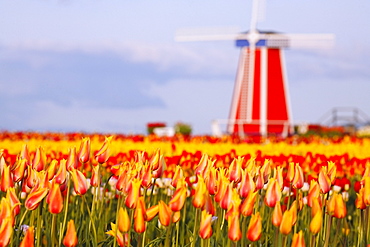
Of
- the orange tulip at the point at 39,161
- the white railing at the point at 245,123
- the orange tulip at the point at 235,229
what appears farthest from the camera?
the white railing at the point at 245,123

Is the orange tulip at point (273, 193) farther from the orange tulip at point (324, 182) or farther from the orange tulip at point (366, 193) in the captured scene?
the orange tulip at point (366, 193)

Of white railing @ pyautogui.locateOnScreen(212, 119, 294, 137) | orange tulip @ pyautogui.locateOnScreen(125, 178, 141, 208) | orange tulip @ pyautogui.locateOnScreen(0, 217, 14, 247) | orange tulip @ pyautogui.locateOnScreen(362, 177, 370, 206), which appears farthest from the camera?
white railing @ pyautogui.locateOnScreen(212, 119, 294, 137)

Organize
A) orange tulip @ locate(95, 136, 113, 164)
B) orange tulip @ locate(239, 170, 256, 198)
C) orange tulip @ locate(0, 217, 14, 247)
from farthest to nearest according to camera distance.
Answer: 1. orange tulip @ locate(95, 136, 113, 164)
2. orange tulip @ locate(239, 170, 256, 198)
3. orange tulip @ locate(0, 217, 14, 247)

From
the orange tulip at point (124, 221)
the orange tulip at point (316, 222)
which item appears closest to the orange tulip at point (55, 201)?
the orange tulip at point (124, 221)

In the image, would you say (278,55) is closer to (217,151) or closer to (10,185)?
(217,151)

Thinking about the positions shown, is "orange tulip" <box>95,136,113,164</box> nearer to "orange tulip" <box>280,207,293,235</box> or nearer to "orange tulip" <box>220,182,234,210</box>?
"orange tulip" <box>220,182,234,210</box>

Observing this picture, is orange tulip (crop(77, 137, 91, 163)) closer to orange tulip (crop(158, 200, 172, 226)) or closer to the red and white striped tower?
orange tulip (crop(158, 200, 172, 226))

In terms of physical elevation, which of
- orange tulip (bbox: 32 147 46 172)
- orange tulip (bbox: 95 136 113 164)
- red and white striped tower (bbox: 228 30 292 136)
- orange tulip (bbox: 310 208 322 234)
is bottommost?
orange tulip (bbox: 310 208 322 234)

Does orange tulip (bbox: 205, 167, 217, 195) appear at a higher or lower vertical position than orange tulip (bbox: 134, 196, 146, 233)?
higher

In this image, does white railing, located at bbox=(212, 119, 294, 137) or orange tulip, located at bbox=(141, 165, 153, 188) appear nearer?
orange tulip, located at bbox=(141, 165, 153, 188)

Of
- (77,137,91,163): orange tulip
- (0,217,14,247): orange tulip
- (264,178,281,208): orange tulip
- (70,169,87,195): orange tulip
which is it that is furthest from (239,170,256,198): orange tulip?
(0,217,14,247): orange tulip

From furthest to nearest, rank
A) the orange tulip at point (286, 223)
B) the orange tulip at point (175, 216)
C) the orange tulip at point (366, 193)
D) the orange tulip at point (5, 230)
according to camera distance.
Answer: the orange tulip at point (366, 193), the orange tulip at point (175, 216), the orange tulip at point (286, 223), the orange tulip at point (5, 230)

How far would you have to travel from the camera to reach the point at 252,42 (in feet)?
98.6

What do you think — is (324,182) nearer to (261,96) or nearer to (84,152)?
(84,152)
